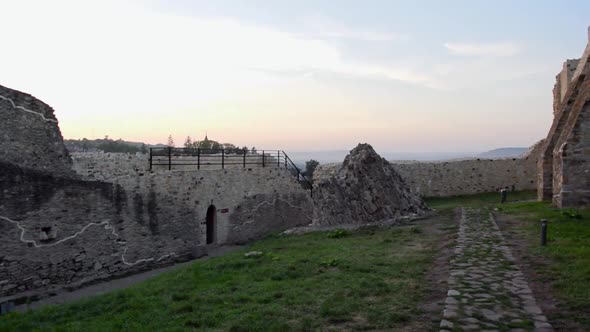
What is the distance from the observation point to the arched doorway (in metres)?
18.9

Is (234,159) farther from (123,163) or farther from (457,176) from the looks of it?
(457,176)

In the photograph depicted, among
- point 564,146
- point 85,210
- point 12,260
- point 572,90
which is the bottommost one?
point 12,260

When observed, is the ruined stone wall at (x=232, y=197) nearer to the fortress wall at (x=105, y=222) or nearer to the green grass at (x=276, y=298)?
the fortress wall at (x=105, y=222)

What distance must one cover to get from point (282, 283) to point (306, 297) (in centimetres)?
115

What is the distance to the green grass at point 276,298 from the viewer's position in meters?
6.08

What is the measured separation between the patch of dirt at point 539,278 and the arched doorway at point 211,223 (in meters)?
10.5

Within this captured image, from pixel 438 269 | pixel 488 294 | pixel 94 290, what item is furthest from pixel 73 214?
pixel 488 294

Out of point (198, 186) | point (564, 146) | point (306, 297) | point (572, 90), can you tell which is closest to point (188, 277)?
point (306, 297)

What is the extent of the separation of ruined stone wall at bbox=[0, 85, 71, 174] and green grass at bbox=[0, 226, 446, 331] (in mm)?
5034

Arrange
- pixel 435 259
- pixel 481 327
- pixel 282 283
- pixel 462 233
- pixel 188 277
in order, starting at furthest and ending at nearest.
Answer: pixel 462 233 < pixel 188 277 < pixel 435 259 < pixel 282 283 < pixel 481 327

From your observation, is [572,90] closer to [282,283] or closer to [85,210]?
[282,283]

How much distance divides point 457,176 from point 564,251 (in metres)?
18.1

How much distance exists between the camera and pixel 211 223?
62.7ft

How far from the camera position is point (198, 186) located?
17844mm
